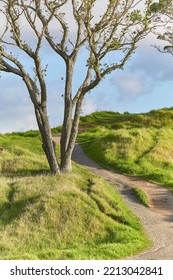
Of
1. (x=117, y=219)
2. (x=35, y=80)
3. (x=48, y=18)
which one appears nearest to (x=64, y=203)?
(x=117, y=219)

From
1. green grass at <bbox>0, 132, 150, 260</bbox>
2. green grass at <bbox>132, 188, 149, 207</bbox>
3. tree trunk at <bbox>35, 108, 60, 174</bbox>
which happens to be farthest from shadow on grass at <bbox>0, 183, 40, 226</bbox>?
green grass at <bbox>132, 188, 149, 207</bbox>

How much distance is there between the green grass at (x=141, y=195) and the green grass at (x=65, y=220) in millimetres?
1036

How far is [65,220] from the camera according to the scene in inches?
843

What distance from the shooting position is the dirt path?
19.2m

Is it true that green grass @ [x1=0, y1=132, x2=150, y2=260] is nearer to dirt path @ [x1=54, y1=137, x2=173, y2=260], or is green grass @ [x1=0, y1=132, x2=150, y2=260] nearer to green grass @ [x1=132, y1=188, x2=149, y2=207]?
dirt path @ [x1=54, y1=137, x2=173, y2=260]

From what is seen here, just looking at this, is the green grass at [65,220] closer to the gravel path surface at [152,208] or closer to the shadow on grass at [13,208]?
the shadow on grass at [13,208]

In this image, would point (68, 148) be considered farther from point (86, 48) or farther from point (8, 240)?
point (8, 240)

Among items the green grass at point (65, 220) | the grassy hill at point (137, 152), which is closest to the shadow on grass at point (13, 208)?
the green grass at point (65, 220)

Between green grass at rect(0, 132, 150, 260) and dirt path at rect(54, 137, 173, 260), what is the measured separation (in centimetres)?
49

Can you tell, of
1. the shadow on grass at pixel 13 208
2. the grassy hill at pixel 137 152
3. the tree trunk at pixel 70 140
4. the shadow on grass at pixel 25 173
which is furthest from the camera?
the grassy hill at pixel 137 152

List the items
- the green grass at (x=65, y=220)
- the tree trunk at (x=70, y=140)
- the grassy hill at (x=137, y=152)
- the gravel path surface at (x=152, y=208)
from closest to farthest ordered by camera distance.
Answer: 1. the green grass at (x=65, y=220)
2. the gravel path surface at (x=152, y=208)
3. the tree trunk at (x=70, y=140)
4. the grassy hill at (x=137, y=152)

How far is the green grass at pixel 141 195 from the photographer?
84.0 ft

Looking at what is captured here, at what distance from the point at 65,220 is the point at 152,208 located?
5179mm

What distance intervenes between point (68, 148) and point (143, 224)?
7.09m
